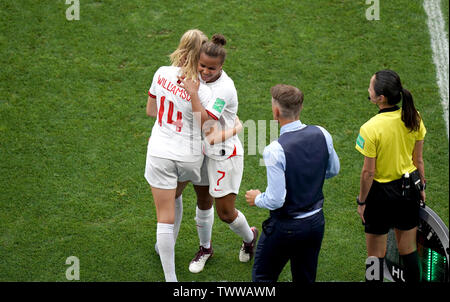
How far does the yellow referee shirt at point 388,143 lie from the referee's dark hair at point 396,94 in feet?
0.19

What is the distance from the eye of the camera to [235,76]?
6.99 meters

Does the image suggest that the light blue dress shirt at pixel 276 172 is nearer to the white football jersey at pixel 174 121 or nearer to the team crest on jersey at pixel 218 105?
the team crest on jersey at pixel 218 105

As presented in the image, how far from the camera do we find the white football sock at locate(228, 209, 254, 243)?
4.84 meters

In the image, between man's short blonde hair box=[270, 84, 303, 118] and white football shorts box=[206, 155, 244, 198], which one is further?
white football shorts box=[206, 155, 244, 198]

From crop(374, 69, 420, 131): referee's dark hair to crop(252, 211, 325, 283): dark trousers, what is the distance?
2.85 feet

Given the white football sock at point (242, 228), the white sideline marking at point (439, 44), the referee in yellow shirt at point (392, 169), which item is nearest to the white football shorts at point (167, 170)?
the white football sock at point (242, 228)

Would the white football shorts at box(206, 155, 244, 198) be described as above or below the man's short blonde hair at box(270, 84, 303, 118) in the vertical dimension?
below

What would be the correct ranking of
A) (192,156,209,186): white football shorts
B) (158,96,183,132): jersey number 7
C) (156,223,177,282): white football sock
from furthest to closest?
(192,156,209,186): white football shorts < (156,223,177,282): white football sock < (158,96,183,132): jersey number 7

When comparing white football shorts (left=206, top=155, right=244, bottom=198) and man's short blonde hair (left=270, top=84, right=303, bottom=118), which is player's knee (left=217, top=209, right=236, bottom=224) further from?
man's short blonde hair (left=270, top=84, right=303, bottom=118)

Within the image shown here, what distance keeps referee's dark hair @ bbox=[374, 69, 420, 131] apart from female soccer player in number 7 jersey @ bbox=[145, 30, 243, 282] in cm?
108

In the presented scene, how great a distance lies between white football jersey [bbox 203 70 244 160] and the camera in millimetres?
4172

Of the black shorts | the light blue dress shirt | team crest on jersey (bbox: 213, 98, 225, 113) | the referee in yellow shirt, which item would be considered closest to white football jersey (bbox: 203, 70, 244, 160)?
team crest on jersey (bbox: 213, 98, 225, 113)

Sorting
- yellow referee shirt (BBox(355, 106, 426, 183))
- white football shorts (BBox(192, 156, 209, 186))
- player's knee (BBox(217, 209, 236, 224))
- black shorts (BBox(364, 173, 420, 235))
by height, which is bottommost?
player's knee (BBox(217, 209, 236, 224))

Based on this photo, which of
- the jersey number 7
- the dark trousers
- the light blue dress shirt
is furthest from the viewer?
the jersey number 7
